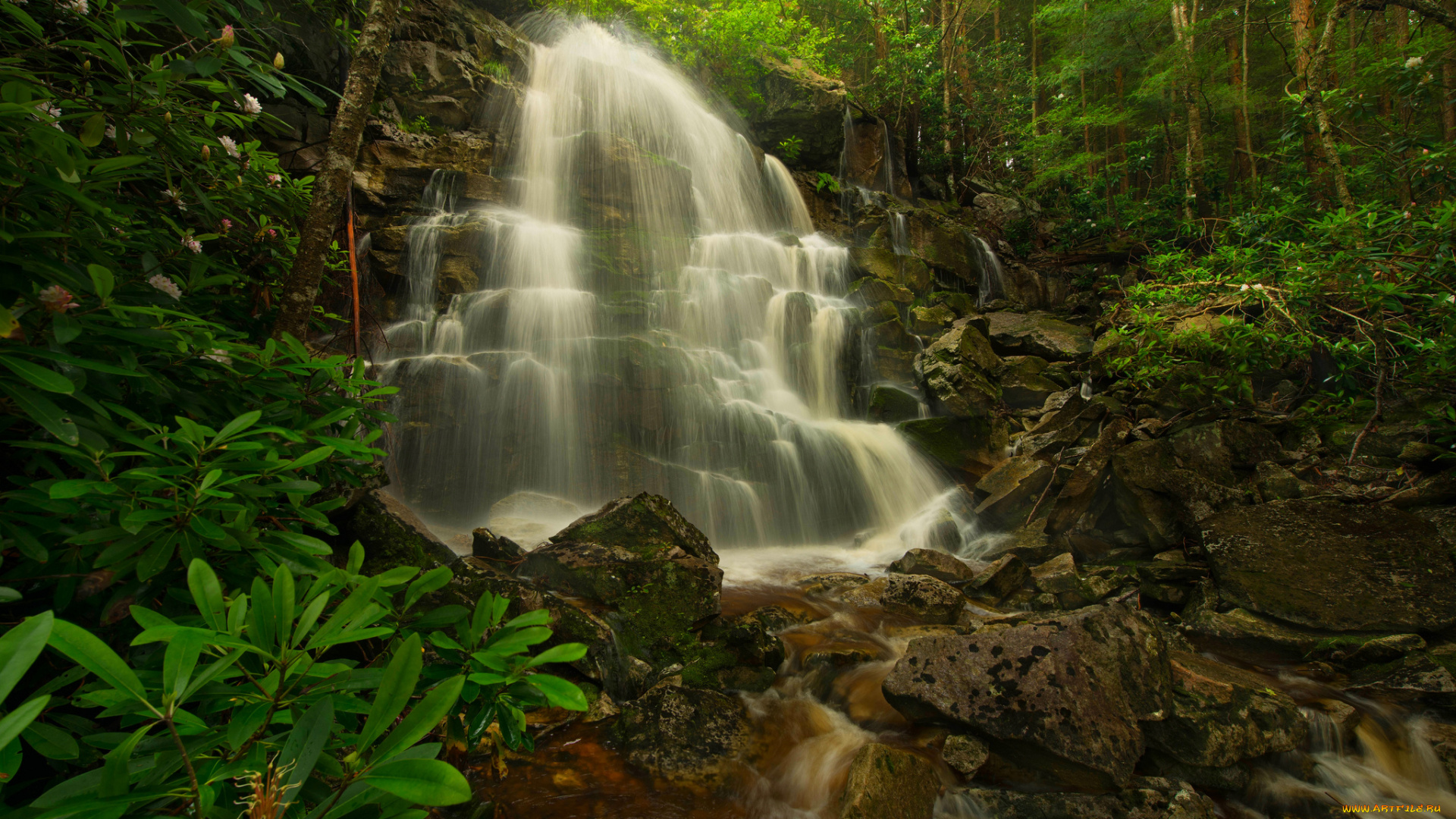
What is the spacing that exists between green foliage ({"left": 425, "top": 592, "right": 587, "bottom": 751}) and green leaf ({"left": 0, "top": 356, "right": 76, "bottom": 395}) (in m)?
1.03

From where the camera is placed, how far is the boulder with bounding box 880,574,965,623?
5027 millimetres

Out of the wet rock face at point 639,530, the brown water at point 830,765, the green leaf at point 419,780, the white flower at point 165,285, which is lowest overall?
the brown water at point 830,765

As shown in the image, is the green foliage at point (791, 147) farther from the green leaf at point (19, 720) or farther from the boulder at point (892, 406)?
the green leaf at point (19, 720)

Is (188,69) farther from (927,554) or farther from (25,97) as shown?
(927,554)

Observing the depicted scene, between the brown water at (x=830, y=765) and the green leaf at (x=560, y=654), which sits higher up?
the green leaf at (x=560, y=654)

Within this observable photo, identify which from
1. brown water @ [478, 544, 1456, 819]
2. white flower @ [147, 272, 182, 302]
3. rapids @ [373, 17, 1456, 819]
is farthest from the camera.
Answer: rapids @ [373, 17, 1456, 819]

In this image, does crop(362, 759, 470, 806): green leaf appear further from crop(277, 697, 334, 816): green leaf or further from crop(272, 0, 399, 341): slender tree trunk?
crop(272, 0, 399, 341): slender tree trunk

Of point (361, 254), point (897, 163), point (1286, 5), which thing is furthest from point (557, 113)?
point (1286, 5)

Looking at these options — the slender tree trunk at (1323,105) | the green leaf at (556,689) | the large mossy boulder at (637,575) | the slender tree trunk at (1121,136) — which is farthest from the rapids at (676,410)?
the slender tree trunk at (1121,136)

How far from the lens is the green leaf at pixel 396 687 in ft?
2.84

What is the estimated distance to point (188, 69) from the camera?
6.84 ft

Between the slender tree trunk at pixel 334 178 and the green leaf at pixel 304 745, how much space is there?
2747 mm

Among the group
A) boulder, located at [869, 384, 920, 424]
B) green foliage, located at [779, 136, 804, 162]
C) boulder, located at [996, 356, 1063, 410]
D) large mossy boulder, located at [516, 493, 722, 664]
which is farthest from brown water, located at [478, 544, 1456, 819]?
green foliage, located at [779, 136, 804, 162]

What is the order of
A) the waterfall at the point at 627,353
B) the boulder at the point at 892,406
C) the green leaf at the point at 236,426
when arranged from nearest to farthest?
the green leaf at the point at 236,426 < the waterfall at the point at 627,353 < the boulder at the point at 892,406
